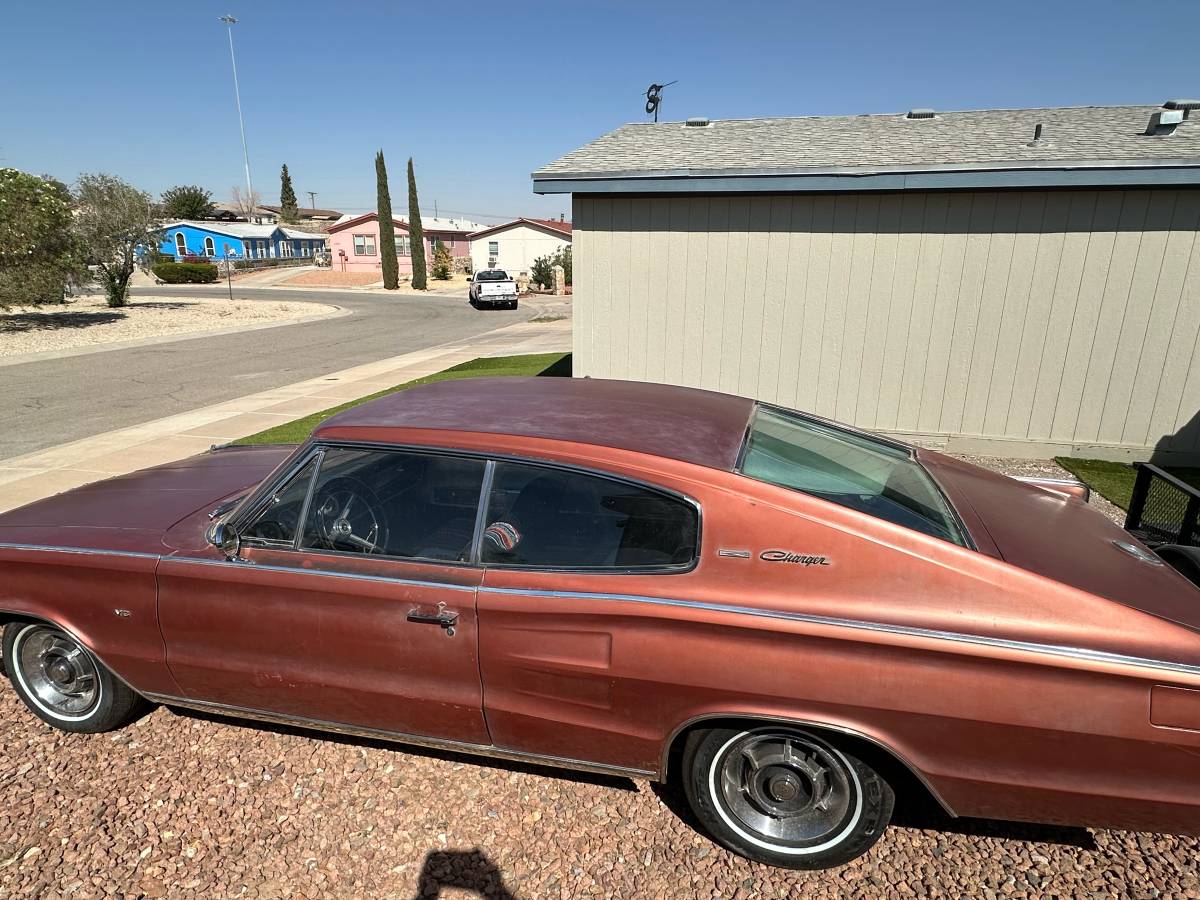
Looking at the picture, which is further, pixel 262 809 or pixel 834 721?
pixel 262 809

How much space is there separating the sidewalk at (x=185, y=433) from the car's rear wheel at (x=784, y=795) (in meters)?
6.85

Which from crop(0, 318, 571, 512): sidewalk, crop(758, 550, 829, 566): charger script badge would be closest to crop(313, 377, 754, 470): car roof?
crop(758, 550, 829, 566): charger script badge

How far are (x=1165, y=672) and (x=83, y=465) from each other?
30.1 feet

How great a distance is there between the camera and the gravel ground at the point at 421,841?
255cm

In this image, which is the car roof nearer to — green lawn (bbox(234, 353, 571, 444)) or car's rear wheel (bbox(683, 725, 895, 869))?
car's rear wheel (bbox(683, 725, 895, 869))

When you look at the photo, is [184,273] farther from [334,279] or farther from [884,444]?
[884,444]

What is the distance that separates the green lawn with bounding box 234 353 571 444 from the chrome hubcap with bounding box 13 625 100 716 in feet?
17.1

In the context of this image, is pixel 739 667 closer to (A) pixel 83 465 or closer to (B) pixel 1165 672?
(B) pixel 1165 672

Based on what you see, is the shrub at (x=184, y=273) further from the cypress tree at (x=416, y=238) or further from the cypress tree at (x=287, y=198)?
the cypress tree at (x=287, y=198)

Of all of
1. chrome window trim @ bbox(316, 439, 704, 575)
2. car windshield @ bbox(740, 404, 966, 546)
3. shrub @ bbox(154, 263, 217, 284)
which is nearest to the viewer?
chrome window trim @ bbox(316, 439, 704, 575)

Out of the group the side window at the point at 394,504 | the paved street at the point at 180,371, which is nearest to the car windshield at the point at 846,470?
the side window at the point at 394,504

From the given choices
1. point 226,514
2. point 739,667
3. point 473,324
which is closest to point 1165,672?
point 739,667

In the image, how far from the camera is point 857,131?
986 centimetres

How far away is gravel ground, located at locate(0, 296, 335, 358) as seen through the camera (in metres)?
19.7
